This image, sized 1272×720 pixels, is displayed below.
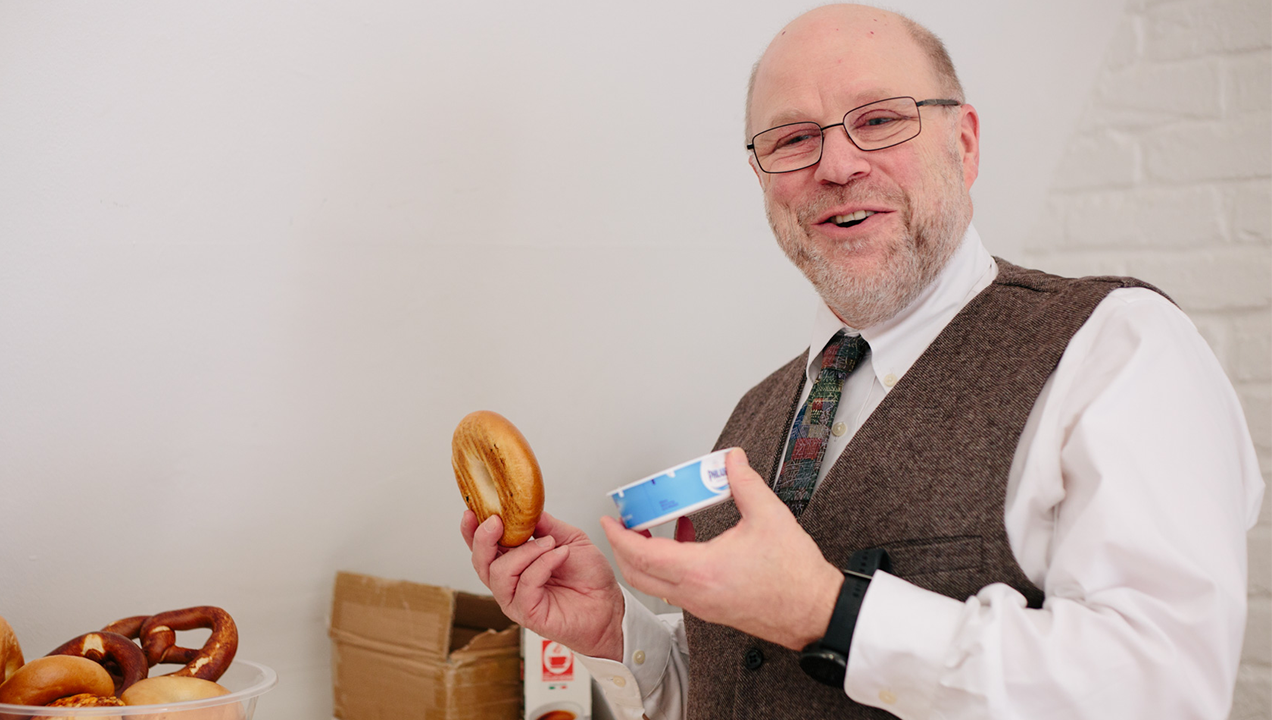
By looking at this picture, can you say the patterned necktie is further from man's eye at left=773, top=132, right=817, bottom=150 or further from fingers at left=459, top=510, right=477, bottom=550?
fingers at left=459, top=510, right=477, bottom=550

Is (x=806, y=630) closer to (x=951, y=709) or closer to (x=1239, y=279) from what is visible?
(x=951, y=709)

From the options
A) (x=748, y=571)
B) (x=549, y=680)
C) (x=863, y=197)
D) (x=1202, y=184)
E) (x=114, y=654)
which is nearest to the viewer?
(x=748, y=571)

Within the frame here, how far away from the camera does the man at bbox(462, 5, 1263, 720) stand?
80 centimetres

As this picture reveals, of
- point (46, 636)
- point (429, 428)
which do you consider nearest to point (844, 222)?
point (429, 428)

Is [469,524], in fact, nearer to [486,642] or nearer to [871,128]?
[486,642]

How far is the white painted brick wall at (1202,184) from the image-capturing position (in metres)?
1.70

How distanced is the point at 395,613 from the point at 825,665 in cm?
69

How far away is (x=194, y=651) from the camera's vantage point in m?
1.03

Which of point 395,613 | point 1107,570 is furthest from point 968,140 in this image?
point 395,613

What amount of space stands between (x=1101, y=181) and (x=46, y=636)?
6.42 feet

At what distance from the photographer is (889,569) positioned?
97cm

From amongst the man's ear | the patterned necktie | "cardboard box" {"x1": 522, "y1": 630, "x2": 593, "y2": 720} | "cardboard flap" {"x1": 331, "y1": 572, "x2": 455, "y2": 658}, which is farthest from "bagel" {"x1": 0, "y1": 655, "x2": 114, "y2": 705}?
the man's ear

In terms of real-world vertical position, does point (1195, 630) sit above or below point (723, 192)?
below

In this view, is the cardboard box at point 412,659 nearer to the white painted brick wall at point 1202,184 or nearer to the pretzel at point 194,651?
the pretzel at point 194,651
